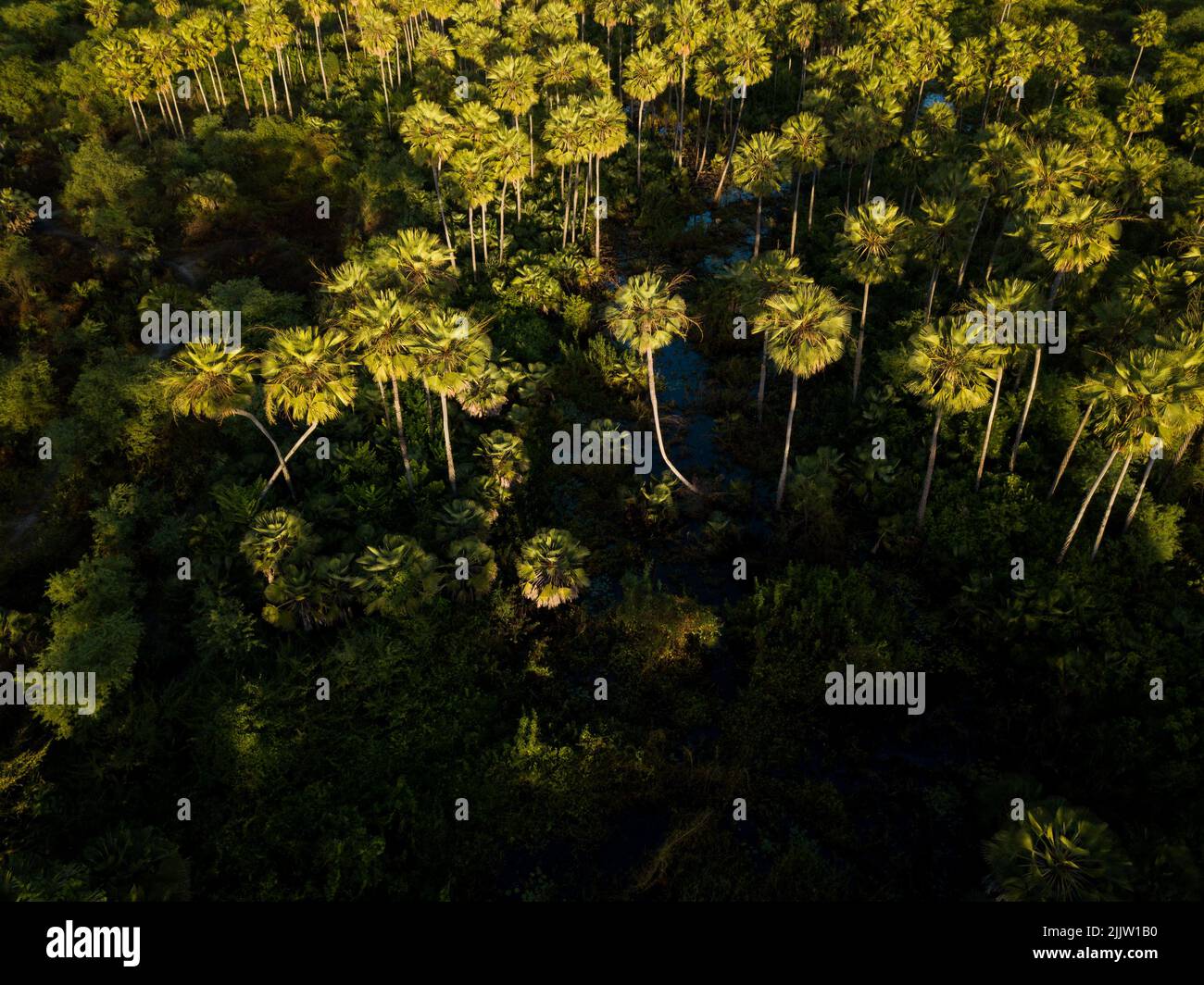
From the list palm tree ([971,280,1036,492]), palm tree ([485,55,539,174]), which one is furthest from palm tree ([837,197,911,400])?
palm tree ([485,55,539,174])

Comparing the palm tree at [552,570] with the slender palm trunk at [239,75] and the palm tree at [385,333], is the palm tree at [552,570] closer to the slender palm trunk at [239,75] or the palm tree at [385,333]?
the palm tree at [385,333]

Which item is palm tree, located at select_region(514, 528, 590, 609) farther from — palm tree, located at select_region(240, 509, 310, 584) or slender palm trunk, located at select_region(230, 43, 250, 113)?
slender palm trunk, located at select_region(230, 43, 250, 113)

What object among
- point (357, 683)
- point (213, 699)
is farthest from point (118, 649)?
point (357, 683)

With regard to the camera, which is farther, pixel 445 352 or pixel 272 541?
pixel 445 352

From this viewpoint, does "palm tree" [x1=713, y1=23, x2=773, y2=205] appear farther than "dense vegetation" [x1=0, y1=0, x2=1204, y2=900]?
Yes

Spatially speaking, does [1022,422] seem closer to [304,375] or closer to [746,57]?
[304,375]

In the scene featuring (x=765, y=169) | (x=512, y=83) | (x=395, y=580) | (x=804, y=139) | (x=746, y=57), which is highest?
(x=746, y=57)

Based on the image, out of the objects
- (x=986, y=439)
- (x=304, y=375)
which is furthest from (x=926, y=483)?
(x=304, y=375)

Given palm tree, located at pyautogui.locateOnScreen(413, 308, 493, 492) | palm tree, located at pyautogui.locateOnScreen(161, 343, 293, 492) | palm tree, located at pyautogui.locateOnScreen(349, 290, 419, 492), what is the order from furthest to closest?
palm tree, located at pyautogui.locateOnScreen(413, 308, 493, 492) < palm tree, located at pyautogui.locateOnScreen(349, 290, 419, 492) < palm tree, located at pyautogui.locateOnScreen(161, 343, 293, 492)
